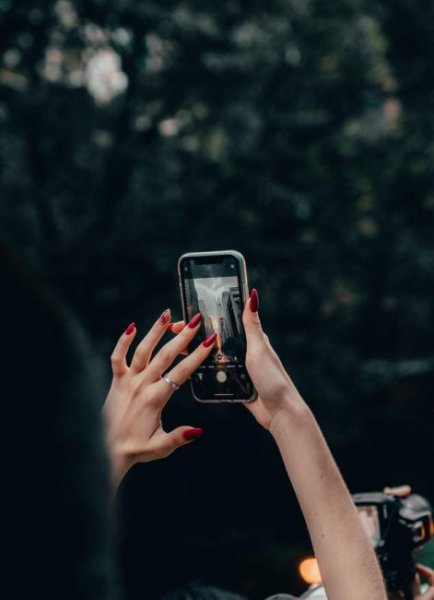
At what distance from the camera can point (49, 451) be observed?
65 cm

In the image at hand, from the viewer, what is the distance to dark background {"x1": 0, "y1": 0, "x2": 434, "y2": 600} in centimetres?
788

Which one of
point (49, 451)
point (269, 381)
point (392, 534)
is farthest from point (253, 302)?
point (49, 451)

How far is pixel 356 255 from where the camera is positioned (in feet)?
29.9

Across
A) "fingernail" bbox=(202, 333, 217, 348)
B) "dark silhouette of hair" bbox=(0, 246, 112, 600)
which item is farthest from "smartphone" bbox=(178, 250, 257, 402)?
"dark silhouette of hair" bbox=(0, 246, 112, 600)

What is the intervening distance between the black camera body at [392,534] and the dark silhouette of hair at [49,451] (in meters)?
1.09

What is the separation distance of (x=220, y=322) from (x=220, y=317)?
0.01 m

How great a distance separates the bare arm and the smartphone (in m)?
0.18

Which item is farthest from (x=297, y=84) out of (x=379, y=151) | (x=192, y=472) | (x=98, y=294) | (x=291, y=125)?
(x=192, y=472)

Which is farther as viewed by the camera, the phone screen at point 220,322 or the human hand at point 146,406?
the phone screen at point 220,322

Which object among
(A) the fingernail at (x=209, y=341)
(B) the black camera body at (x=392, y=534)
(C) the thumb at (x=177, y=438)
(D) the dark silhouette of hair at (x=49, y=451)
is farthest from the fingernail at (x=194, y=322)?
(D) the dark silhouette of hair at (x=49, y=451)

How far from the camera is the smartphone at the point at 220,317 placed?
60.4 inches

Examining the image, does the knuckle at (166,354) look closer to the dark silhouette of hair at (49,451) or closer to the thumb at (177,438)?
the thumb at (177,438)

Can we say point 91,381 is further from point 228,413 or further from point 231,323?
point 228,413

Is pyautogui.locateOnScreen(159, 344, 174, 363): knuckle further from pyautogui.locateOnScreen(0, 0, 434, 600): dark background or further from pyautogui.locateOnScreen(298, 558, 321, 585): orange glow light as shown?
pyautogui.locateOnScreen(0, 0, 434, 600): dark background
